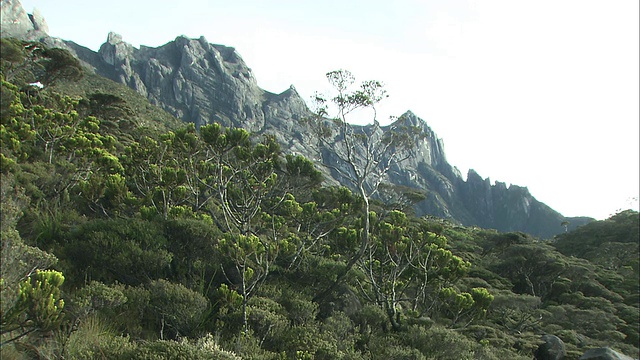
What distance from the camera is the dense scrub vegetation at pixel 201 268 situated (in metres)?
5.54

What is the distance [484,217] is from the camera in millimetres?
162875

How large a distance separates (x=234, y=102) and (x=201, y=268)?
130 m

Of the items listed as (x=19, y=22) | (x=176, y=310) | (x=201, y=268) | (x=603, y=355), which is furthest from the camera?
(x=19, y=22)

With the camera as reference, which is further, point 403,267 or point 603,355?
point 603,355

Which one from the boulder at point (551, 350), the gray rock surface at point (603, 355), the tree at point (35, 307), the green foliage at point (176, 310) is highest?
the tree at point (35, 307)

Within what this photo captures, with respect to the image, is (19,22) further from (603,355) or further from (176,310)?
(603,355)

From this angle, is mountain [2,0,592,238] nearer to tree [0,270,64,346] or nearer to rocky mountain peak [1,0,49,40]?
rocky mountain peak [1,0,49,40]

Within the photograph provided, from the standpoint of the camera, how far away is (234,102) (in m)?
134

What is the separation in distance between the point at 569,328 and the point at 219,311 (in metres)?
20.3

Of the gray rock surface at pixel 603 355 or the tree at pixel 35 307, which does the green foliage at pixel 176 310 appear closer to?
the tree at pixel 35 307

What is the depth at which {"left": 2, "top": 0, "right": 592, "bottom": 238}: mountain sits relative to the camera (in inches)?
4656

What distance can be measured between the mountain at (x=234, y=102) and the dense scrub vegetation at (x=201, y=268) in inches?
3382

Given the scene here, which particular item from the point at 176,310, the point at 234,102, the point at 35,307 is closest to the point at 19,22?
the point at 234,102

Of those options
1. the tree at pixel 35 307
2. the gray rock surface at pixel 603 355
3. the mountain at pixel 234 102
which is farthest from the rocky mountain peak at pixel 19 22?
the gray rock surface at pixel 603 355
